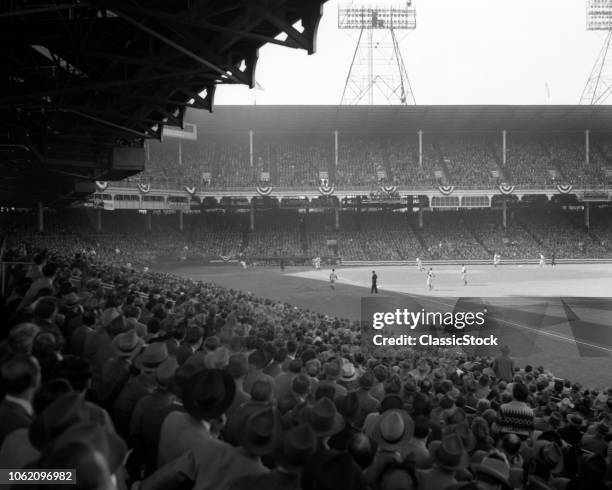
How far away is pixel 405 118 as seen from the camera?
72.9 metres

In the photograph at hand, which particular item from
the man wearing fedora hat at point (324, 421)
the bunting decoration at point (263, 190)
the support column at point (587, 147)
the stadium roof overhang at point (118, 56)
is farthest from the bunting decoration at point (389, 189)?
the man wearing fedora hat at point (324, 421)

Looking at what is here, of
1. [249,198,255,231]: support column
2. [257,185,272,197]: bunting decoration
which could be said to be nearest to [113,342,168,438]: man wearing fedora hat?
[257,185,272,197]: bunting decoration

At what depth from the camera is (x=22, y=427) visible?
3.71 meters

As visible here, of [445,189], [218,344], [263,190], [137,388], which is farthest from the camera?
[445,189]

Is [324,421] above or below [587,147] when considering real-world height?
below

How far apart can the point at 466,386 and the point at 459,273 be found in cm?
4270

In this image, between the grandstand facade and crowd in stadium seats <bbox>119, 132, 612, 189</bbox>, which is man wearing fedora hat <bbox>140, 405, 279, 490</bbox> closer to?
the grandstand facade

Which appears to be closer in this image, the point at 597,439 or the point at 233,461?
the point at 233,461

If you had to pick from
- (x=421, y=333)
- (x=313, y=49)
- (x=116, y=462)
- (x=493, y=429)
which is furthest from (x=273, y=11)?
(x=421, y=333)

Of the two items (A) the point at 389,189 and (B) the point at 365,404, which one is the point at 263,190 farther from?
(B) the point at 365,404

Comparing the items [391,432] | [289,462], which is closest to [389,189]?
[391,432]

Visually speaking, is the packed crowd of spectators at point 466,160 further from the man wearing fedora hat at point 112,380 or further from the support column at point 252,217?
the man wearing fedora hat at point 112,380

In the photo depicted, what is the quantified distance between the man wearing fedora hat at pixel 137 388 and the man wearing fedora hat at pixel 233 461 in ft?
6.38

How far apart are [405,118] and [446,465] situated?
237ft
